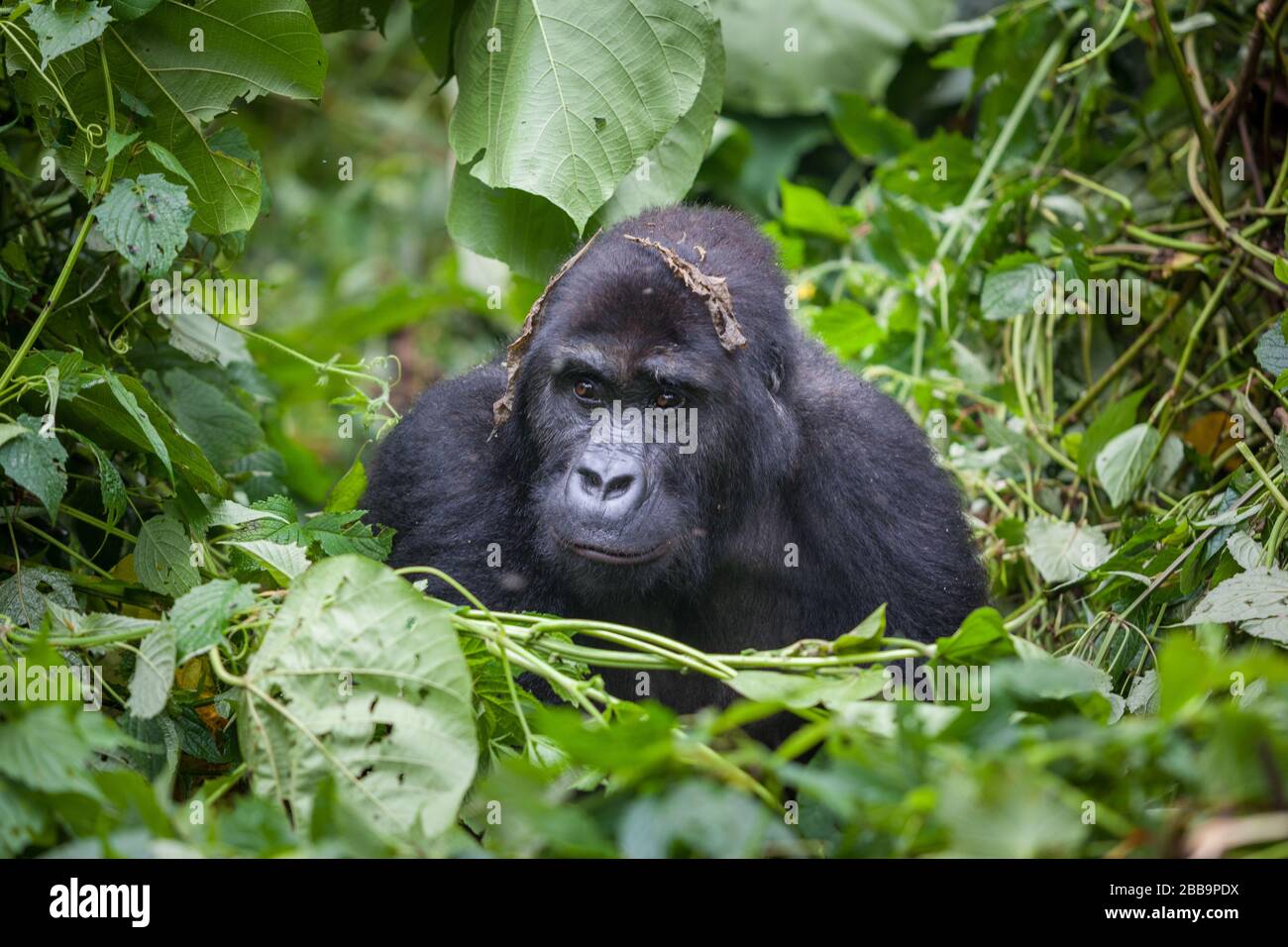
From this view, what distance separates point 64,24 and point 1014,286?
10.2 feet

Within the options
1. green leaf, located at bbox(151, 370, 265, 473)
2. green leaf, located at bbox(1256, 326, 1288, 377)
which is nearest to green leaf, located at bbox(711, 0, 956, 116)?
green leaf, located at bbox(151, 370, 265, 473)

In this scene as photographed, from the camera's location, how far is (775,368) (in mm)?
4039

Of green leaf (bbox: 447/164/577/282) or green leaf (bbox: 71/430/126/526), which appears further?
green leaf (bbox: 447/164/577/282)

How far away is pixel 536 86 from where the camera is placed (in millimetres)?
3949

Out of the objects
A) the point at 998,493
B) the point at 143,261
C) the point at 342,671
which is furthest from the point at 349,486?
the point at 998,493

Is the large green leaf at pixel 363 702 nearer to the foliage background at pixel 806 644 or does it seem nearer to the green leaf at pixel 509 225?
the foliage background at pixel 806 644

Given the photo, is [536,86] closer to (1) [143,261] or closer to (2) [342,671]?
(1) [143,261]

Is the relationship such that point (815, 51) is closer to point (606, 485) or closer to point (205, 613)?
point (606, 485)

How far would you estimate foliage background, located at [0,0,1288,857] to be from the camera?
1.94 m

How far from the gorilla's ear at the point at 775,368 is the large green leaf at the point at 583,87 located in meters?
0.71

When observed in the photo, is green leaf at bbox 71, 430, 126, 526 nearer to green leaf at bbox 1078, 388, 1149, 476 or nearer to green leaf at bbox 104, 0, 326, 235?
green leaf at bbox 104, 0, 326, 235

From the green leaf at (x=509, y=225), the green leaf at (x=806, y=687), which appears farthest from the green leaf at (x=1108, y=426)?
the green leaf at (x=806, y=687)

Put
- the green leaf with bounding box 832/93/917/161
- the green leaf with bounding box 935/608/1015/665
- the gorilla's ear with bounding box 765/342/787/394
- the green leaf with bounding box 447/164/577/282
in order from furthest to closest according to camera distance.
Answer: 1. the green leaf with bounding box 832/93/917/161
2. the green leaf with bounding box 447/164/577/282
3. the gorilla's ear with bounding box 765/342/787/394
4. the green leaf with bounding box 935/608/1015/665
